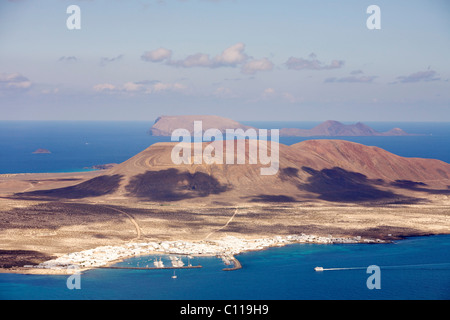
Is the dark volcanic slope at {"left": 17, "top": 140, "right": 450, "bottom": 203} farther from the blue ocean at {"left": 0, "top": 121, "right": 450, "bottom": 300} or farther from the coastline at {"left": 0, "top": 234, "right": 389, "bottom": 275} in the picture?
the blue ocean at {"left": 0, "top": 121, "right": 450, "bottom": 300}

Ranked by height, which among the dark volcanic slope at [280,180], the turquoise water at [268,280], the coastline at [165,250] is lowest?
the turquoise water at [268,280]

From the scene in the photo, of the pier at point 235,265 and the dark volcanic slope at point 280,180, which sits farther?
Answer: the dark volcanic slope at point 280,180

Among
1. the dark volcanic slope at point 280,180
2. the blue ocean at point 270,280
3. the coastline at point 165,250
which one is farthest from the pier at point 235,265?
the dark volcanic slope at point 280,180

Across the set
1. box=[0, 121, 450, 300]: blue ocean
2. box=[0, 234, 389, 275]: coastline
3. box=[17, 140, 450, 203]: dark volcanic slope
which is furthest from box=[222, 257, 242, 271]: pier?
box=[17, 140, 450, 203]: dark volcanic slope

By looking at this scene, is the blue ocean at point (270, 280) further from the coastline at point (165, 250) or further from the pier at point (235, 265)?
the coastline at point (165, 250)

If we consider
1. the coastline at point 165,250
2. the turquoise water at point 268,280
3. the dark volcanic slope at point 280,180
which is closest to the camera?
the turquoise water at point 268,280

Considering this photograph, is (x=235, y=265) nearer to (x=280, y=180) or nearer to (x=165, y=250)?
(x=165, y=250)
